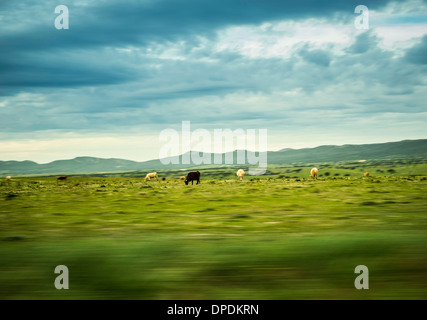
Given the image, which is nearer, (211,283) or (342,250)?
(211,283)

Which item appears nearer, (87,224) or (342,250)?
(342,250)

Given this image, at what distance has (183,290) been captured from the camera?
25.9 feet

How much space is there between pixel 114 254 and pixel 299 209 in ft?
44.1

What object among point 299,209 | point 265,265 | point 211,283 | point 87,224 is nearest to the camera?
point 211,283

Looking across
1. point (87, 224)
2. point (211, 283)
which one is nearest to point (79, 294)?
point (211, 283)

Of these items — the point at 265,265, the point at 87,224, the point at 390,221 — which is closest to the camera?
the point at 265,265

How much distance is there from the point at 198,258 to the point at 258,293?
249 cm

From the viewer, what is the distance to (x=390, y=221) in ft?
51.0
